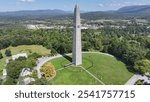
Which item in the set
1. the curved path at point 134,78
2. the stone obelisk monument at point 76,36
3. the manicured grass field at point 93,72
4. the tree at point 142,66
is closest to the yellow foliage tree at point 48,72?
the manicured grass field at point 93,72

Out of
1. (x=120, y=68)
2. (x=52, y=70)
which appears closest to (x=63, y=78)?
(x=52, y=70)

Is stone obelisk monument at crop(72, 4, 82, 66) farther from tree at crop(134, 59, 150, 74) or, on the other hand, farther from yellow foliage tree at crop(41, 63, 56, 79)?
tree at crop(134, 59, 150, 74)

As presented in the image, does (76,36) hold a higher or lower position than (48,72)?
higher

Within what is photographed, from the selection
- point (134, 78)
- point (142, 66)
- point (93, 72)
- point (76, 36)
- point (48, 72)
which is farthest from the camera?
point (76, 36)

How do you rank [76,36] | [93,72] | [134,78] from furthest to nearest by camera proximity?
1. [76,36]
2. [93,72]
3. [134,78]

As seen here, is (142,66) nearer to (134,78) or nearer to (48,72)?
(134,78)

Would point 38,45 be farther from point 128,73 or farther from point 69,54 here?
point 128,73

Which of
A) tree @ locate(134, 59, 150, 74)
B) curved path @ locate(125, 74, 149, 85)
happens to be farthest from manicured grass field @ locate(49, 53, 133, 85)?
tree @ locate(134, 59, 150, 74)

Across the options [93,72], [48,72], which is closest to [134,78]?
[93,72]
